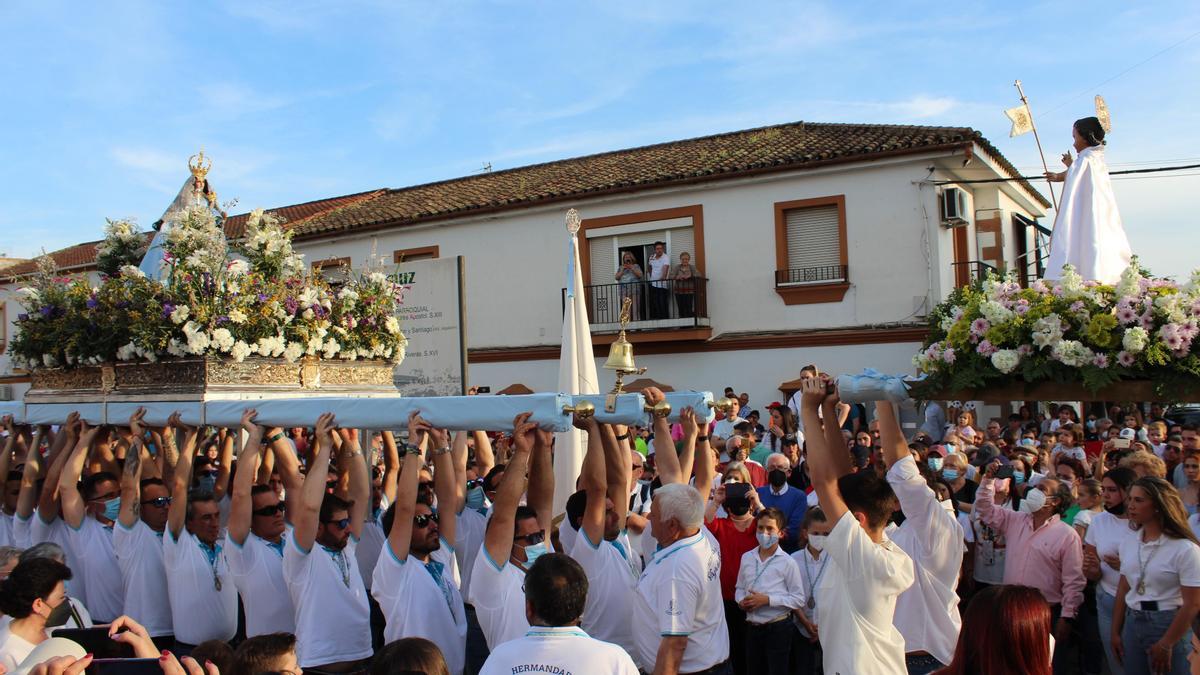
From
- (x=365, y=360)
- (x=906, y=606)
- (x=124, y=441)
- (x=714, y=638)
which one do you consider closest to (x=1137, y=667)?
(x=906, y=606)

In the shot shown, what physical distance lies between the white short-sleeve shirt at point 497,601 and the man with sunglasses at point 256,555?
54.3 inches

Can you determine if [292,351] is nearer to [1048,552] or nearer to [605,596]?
[605,596]

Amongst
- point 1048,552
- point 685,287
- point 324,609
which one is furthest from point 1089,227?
point 685,287

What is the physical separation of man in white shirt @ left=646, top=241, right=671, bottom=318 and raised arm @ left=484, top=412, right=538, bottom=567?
14601mm

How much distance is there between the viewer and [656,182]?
19141 millimetres

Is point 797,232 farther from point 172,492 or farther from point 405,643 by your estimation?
point 405,643

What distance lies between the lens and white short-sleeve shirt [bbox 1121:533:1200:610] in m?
4.97

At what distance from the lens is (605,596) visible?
490 cm

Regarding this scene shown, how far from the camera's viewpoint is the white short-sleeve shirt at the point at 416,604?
4.47 m

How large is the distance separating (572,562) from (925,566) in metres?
1.81

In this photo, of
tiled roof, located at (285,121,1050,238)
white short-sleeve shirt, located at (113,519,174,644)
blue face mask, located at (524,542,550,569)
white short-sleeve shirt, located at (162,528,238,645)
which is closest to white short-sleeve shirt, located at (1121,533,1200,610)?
blue face mask, located at (524,542,550,569)

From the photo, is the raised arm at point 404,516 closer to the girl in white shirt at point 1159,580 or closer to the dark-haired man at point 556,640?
the dark-haired man at point 556,640

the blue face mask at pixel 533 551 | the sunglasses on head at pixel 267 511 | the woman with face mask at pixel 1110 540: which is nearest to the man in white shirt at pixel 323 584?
the sunglasses on head at pixel 267 511

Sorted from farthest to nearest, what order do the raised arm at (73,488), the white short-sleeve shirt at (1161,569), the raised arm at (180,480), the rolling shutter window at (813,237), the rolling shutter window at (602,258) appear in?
1. the rolling shutter window at (602,258)
2. the rolling shutter window at (813,237)
3. the raised arm at (73,488)
4. the raised arm at (180,480)
5. the white short-sleeve shirt at (1161,569)
